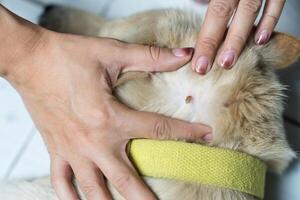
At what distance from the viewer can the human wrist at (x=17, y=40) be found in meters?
1.25

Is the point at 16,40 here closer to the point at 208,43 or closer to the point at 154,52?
the point at 154,52

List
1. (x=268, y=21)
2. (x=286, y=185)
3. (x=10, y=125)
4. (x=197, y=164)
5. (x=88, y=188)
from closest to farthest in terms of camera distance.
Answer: (x=197, y=164)
(x=88, y=188)
(x=268, y=21)
(x=286, y=185)
(x=10, y=125)

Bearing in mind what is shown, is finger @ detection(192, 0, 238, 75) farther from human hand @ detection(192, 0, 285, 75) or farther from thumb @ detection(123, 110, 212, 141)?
thumb @ detection(123, 110, 212, 141)

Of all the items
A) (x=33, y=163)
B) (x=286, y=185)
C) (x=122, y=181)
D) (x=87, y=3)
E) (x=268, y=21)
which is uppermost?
(x=268, y=21)

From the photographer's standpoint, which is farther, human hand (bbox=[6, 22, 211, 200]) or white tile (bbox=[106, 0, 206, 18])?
white tile (bbox=[106, 0, 206, 18])

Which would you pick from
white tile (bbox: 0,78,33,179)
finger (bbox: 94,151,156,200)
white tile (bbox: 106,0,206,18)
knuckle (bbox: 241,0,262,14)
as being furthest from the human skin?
white tile (bbox: 106,0,206,18)

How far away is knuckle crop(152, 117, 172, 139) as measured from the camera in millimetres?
1074

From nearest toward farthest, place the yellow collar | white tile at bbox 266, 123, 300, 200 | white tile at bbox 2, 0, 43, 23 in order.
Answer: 1. the yellow collar
2. white tile at bbox 266, 123, 300, 200
3. white tile at bbox 2, 0, 43, 23

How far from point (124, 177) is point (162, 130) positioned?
13cm

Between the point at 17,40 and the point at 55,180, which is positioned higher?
the point at 17,40

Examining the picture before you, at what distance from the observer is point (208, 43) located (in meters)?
1.12

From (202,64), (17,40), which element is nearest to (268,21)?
(202,64)

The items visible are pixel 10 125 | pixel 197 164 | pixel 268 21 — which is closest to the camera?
pixel 197 164

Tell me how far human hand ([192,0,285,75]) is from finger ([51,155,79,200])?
0.39 m
